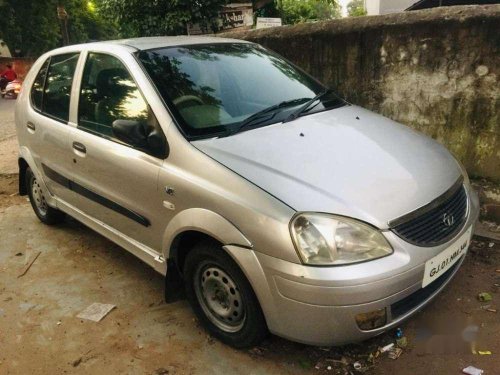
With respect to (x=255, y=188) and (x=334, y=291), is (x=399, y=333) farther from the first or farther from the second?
(x=255, y=188)

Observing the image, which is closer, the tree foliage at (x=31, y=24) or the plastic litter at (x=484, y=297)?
the plastic litter at (x=484, y=297)

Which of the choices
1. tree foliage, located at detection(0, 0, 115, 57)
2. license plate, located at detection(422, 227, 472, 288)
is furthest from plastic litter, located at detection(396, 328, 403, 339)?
tree foliage, located at detection(0, 0, 115, 57)

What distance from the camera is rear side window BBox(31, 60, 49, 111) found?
405 centimetres

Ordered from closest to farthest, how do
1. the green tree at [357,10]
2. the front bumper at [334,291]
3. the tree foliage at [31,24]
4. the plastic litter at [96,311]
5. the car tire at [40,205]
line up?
1. the front bumper at [334,291]
2. the plastic litter at [96,311]
3. the car tire at [40,205]
4. the tree foliage at [31,24]
5. the green tree at [357,10]

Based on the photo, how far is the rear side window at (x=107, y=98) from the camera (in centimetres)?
292

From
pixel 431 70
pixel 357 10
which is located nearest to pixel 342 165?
pixel 431 70

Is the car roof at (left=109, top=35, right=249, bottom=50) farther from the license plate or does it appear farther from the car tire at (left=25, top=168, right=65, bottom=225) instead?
the license plate

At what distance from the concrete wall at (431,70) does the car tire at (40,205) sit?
309cm

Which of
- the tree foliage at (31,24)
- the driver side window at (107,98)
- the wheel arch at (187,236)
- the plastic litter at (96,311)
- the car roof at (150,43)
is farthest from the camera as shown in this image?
the tree foliage at (31,24)

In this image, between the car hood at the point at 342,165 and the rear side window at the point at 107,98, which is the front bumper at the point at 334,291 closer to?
the car hood at the point at 342,165

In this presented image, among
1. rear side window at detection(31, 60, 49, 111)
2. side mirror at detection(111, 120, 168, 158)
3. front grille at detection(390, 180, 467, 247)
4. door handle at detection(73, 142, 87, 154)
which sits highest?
rear side window at detection(31, 60, 49, 111)

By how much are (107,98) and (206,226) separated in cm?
139

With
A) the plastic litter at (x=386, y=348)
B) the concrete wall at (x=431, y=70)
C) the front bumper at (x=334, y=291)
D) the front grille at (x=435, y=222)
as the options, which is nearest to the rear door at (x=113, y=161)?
the front bumper at (x=334, y=291)

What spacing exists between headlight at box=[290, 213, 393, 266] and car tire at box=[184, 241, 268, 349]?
423 mm
